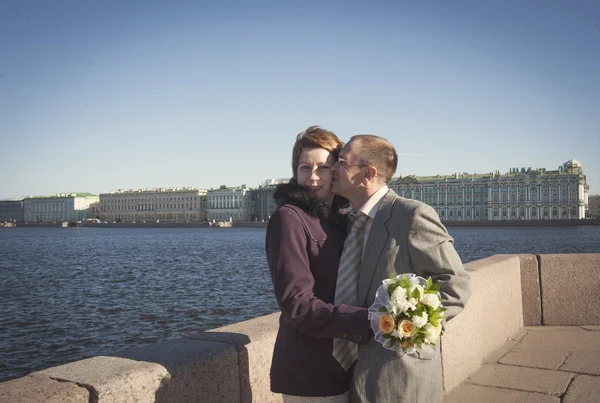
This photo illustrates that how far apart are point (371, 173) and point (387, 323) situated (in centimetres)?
39

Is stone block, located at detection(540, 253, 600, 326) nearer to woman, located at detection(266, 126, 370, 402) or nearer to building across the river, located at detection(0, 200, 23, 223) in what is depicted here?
woman, located at detection(266, 126, 370, 402)

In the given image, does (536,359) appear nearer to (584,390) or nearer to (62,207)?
(584,390)

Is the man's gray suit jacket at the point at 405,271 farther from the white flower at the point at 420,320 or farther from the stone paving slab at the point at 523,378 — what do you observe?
the stone paving slab at the point at 523,378

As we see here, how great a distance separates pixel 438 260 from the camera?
52.0 inches

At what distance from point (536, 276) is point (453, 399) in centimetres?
180

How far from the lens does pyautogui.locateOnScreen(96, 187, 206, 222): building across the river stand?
98.5m

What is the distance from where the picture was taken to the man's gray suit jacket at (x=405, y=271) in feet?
4.32

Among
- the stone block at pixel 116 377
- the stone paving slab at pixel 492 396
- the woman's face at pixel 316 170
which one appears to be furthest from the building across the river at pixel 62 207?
the woman's face at pixel 316 170

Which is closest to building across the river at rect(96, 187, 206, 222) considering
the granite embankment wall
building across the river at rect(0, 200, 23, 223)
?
building across the river at rect(0, 200, 23, 223)

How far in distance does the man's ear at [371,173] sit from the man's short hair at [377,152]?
10mm

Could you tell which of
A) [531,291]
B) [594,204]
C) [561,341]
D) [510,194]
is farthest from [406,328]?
[594,204]

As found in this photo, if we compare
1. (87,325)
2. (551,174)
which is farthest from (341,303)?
(551,174)

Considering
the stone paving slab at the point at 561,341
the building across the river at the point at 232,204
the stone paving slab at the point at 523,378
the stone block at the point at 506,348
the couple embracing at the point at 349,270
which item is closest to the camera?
the couple embracing at the point at 349,270

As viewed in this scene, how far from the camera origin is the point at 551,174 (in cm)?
6694
